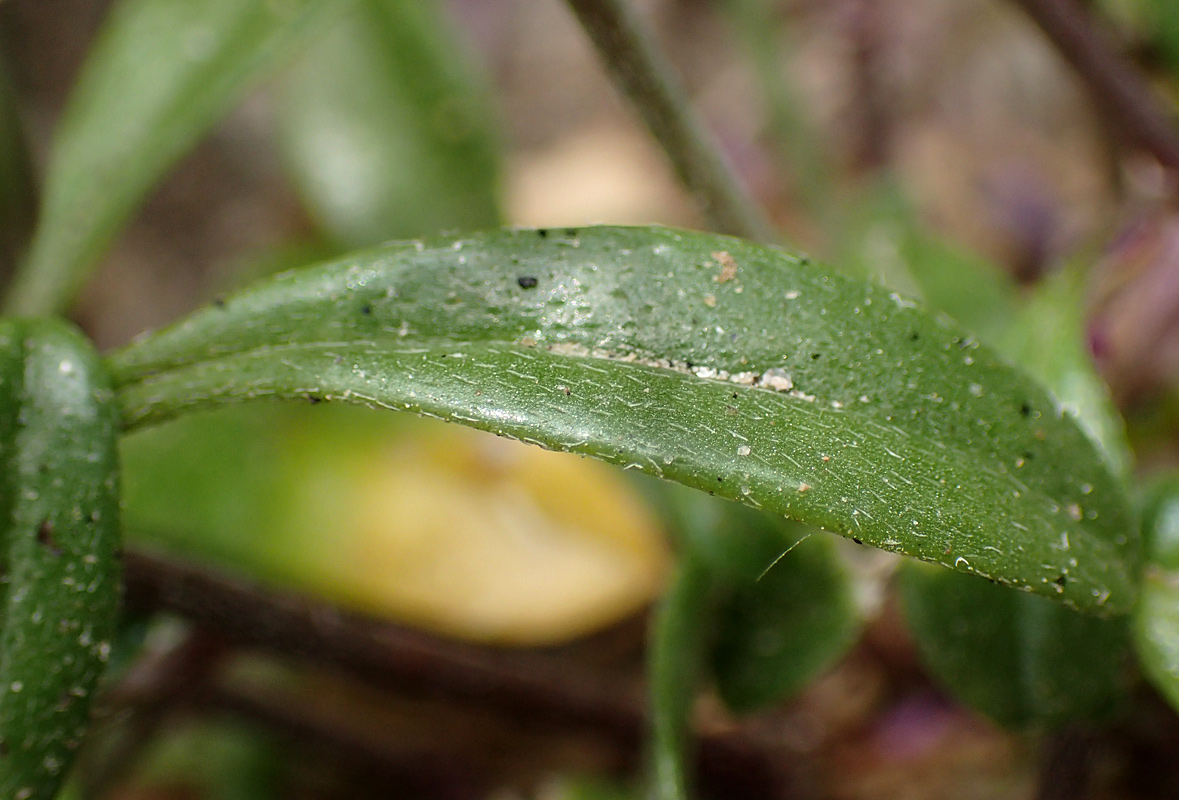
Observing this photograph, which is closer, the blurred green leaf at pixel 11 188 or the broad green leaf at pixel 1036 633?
the broad green leaf at pixel 1036 633

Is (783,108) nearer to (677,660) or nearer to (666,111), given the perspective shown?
(666,111)

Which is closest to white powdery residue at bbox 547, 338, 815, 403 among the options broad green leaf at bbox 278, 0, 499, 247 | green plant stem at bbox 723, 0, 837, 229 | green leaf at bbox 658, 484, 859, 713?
green leaf at bbox 658, 484, 859, 713

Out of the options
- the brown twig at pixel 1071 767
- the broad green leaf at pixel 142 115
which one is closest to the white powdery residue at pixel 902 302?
the brown twig at pixel 1071 767

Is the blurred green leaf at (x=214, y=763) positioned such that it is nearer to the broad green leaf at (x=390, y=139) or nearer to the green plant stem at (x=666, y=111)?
the broad green leaf at (x=390, y=139)

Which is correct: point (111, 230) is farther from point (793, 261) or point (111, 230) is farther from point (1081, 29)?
point (1081, 29)

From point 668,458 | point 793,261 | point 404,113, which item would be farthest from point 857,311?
point 404,113

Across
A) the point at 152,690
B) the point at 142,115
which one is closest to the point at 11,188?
the point at 142,115
